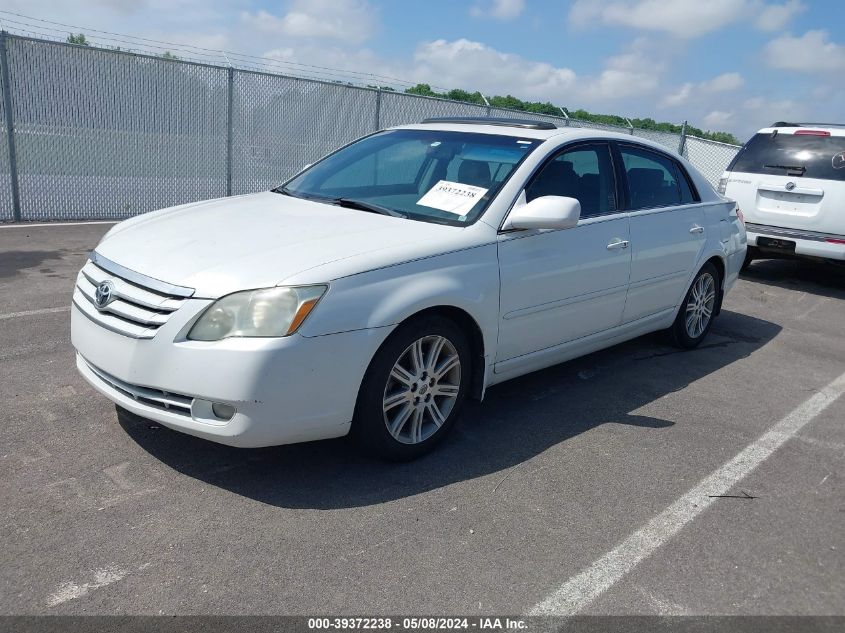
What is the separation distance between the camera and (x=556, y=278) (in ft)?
13.9

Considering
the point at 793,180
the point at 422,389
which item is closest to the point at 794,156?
the point at 793,180

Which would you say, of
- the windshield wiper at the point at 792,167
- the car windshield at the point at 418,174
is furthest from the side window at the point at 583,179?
the windshield wiper at the point at 792,167

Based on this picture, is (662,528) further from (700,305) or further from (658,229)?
(700,305)

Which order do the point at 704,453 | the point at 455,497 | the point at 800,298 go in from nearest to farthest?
the point at 455,497 → the point at 704,453 → the point at 800,298

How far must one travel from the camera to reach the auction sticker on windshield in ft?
13.3

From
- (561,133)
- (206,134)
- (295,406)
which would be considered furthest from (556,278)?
(206,134)

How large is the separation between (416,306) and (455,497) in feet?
2.93

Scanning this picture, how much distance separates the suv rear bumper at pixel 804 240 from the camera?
28.0 ft

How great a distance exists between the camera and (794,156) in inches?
352

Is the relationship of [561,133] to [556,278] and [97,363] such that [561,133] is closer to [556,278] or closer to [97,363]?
[556,278]

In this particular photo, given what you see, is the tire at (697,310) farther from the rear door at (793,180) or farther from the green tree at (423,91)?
the green tree at (423,91)

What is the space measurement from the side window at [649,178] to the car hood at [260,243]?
1.81 meters

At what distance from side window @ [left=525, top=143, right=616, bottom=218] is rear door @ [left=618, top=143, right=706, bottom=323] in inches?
8.6

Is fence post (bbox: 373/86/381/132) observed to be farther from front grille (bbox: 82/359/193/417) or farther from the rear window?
front grille (bbox: 82/359/193/417)
